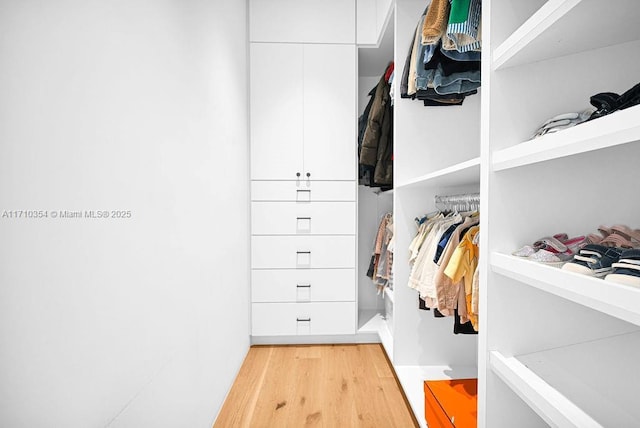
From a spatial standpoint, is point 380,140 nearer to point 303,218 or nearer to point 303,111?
point 303,111

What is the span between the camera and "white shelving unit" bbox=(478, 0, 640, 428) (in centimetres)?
79

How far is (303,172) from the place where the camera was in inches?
98.9

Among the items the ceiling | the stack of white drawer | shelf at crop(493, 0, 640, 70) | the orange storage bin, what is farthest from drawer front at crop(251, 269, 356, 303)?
shelf at crop(493, 0, 640, 70)

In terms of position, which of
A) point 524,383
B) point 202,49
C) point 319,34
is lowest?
point 524,383

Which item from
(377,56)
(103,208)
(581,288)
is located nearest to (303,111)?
(377,56)

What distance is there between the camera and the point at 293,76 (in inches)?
98.0

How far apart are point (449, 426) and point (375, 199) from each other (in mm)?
2025

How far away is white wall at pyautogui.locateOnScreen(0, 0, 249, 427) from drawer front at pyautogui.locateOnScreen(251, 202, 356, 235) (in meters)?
1.04

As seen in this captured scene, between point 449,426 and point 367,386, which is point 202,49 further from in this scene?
point 367,386

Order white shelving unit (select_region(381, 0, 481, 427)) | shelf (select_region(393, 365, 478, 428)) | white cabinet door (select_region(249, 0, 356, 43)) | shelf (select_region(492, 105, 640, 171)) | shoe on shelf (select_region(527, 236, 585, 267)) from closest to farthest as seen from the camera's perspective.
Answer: shelf (select_region(492, 105, 640, 171)), shoe on shelf (select_region(527, 236, 585, 267)), shelf (select_region(393, 365, 478, 428)), white shelving unit (select_region(381, 0, 481, 427)), white cabinet door (select_region(249, 0, 356, 43))

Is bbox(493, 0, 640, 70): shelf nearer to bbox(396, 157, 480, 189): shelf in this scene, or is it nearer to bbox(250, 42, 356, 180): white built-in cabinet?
bbox(396, 157, 480, 189): shelf

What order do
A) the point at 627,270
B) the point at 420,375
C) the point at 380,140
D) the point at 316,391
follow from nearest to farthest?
the point at 627,270, the point at 420,375, the point at 316,391, the point at 380,140

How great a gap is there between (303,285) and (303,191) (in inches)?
26.4

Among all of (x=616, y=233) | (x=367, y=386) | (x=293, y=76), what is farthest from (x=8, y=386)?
(x=293, y=76)
